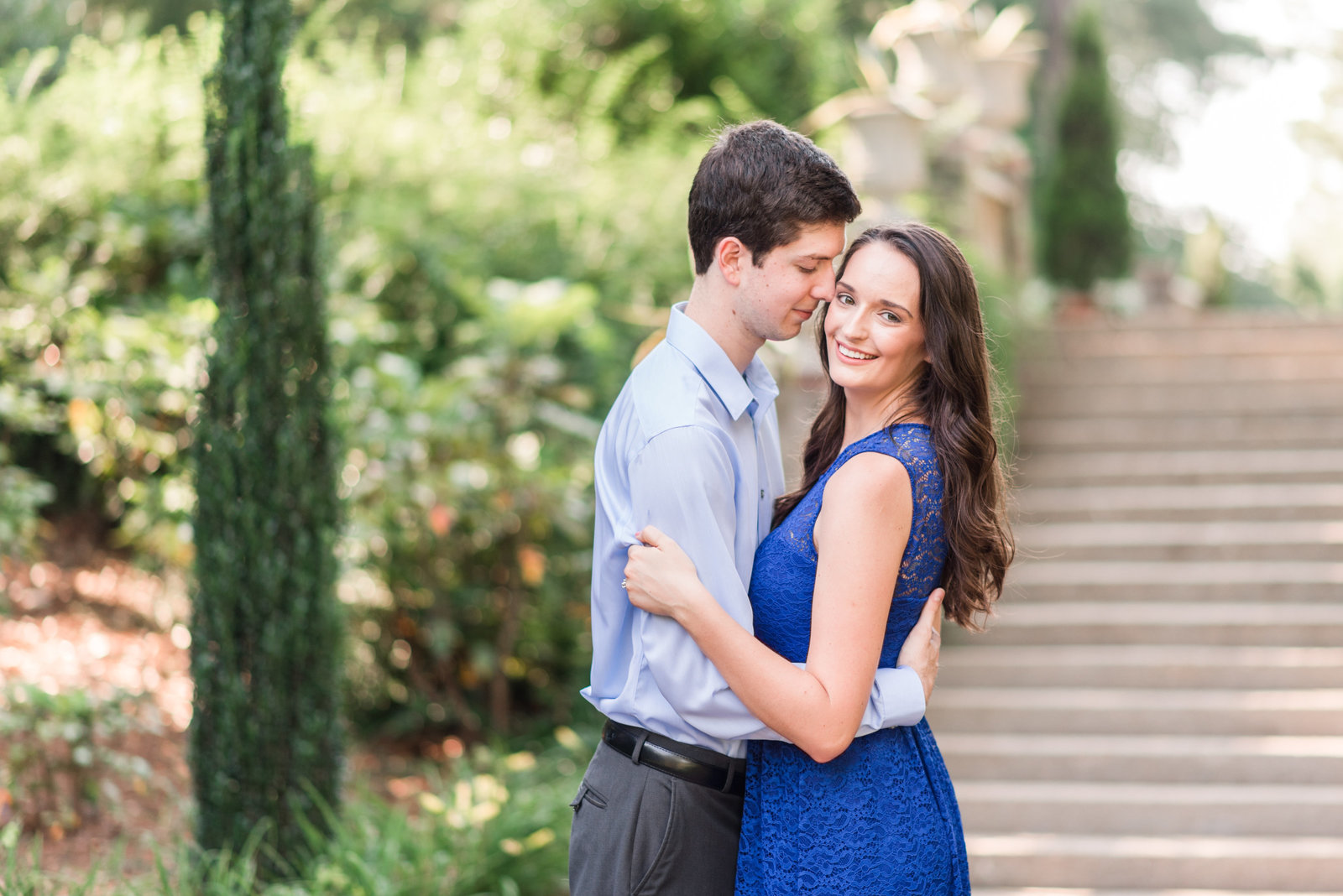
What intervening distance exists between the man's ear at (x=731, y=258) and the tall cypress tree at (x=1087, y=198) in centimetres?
1201

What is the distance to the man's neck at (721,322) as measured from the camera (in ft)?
6.50

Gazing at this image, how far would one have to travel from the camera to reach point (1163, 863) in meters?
4.29

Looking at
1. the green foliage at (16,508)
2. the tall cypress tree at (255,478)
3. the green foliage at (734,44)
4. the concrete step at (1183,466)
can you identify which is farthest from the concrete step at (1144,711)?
the green foliage at (734,44)

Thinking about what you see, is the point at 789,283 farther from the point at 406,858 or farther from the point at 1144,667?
the point at 1144,667

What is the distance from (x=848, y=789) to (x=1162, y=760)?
11.8 feet

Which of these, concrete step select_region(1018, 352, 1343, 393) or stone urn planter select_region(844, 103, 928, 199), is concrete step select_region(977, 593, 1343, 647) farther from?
stone urn planter select_region(844, 103, 928, 199)

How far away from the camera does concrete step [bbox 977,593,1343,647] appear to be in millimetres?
5621

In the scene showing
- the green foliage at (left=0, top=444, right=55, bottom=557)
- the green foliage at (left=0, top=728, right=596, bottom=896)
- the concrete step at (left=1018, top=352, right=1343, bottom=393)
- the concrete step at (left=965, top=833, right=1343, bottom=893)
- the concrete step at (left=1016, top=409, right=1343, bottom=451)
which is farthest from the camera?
the concrete step at (left=1018, top=352, right=1343, bottom=393)

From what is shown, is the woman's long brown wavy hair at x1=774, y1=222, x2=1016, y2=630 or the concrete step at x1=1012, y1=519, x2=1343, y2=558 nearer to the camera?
the woman's long brown wavy hair at x1=774, y1=222, x2=1016, y2=630

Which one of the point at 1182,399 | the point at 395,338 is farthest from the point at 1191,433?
the point at 395,338

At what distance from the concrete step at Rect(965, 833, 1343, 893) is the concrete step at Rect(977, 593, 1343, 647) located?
135 centimetres

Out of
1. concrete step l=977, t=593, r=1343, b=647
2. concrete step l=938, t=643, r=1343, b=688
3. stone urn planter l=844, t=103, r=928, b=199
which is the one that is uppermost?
stone urn planter l=844, t=103, r=928, b=199

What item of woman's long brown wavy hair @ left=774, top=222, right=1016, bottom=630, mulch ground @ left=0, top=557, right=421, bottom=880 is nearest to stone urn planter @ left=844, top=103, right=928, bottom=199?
mulch ground @ left=0, top=557, right=421, bottom=880

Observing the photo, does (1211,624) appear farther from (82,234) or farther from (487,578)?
(82,234)
